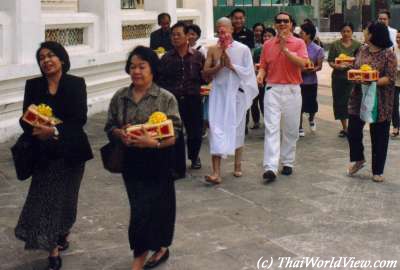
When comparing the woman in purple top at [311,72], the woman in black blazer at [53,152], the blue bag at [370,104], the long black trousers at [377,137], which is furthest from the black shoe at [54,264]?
the woman in purple top at [311,72]

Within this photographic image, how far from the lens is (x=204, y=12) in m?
15.8

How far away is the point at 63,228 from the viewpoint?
16.4 ft

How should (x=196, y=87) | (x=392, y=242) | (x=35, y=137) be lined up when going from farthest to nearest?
(x=196, y=87) < (x=392, y=242) < (x=35, y=137)

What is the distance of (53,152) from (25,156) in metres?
0.19

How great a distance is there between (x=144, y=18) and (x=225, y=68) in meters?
6.13

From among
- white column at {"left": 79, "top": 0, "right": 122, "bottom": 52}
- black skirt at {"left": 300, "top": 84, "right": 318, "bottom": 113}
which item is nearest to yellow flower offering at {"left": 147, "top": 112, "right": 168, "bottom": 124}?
black skirt at {"left": 300, "top": 84, "right": 318, "bottom": 113}

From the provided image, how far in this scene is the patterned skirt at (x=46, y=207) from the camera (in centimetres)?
477

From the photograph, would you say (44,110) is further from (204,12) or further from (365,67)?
(204,12)

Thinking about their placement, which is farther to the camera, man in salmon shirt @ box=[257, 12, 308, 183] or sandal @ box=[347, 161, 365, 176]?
Answer: sandal @ box=[347, 161, 365, 176]

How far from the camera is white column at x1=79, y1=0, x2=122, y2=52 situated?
1158 cm

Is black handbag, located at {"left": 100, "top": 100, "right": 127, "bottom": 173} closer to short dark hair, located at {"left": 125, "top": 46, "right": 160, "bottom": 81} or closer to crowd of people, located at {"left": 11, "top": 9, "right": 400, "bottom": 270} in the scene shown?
crowd of people, located at {"left": 11, "top": 9, "right": 400, "bottom": 270}

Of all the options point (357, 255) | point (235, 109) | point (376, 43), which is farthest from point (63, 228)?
point (376, 43)

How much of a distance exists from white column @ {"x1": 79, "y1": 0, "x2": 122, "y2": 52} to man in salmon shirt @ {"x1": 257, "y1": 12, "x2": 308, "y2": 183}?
463 centimetres

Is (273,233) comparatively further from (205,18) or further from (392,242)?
(205,18)
